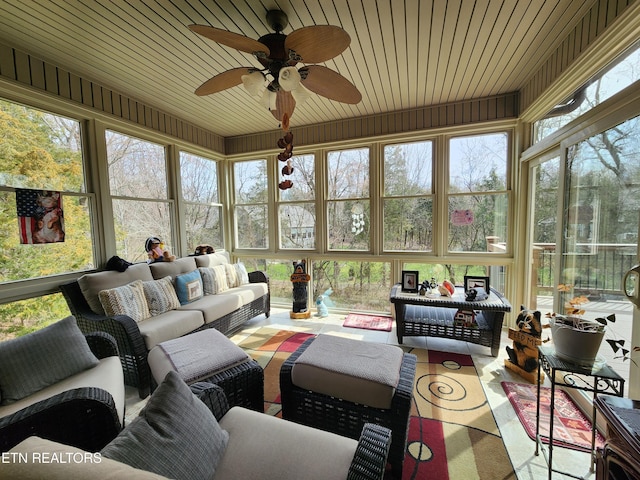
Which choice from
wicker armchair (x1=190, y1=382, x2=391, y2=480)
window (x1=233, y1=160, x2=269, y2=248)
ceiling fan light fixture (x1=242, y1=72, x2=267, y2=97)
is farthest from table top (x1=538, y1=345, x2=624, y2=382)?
window (x1=233, y1=160, x2=269, y2=248)

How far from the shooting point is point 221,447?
1.12 meters

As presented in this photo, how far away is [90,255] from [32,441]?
2.67 m

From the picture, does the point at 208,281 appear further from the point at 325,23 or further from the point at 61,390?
the point at 325,23

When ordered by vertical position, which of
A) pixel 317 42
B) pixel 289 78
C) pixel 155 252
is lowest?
pixel 155 252

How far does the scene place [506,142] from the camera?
3.31 metres

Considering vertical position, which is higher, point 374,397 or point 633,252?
point 633,252

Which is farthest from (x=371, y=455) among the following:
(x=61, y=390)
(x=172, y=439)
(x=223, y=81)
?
(x=223, y=81)

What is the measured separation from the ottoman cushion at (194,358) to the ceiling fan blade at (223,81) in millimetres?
1823

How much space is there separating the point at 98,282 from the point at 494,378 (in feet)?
12.0

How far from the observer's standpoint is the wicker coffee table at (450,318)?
272 centimetres

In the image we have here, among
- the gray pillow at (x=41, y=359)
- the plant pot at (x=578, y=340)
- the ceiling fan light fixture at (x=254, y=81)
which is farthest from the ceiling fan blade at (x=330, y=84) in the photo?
the gray pillow at (x=41, y=359)

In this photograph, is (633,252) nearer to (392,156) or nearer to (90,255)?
(392,156)

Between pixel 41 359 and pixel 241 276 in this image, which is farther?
pixel 241 276

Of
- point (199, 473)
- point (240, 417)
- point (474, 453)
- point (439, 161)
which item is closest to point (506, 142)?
point (439, 161)
